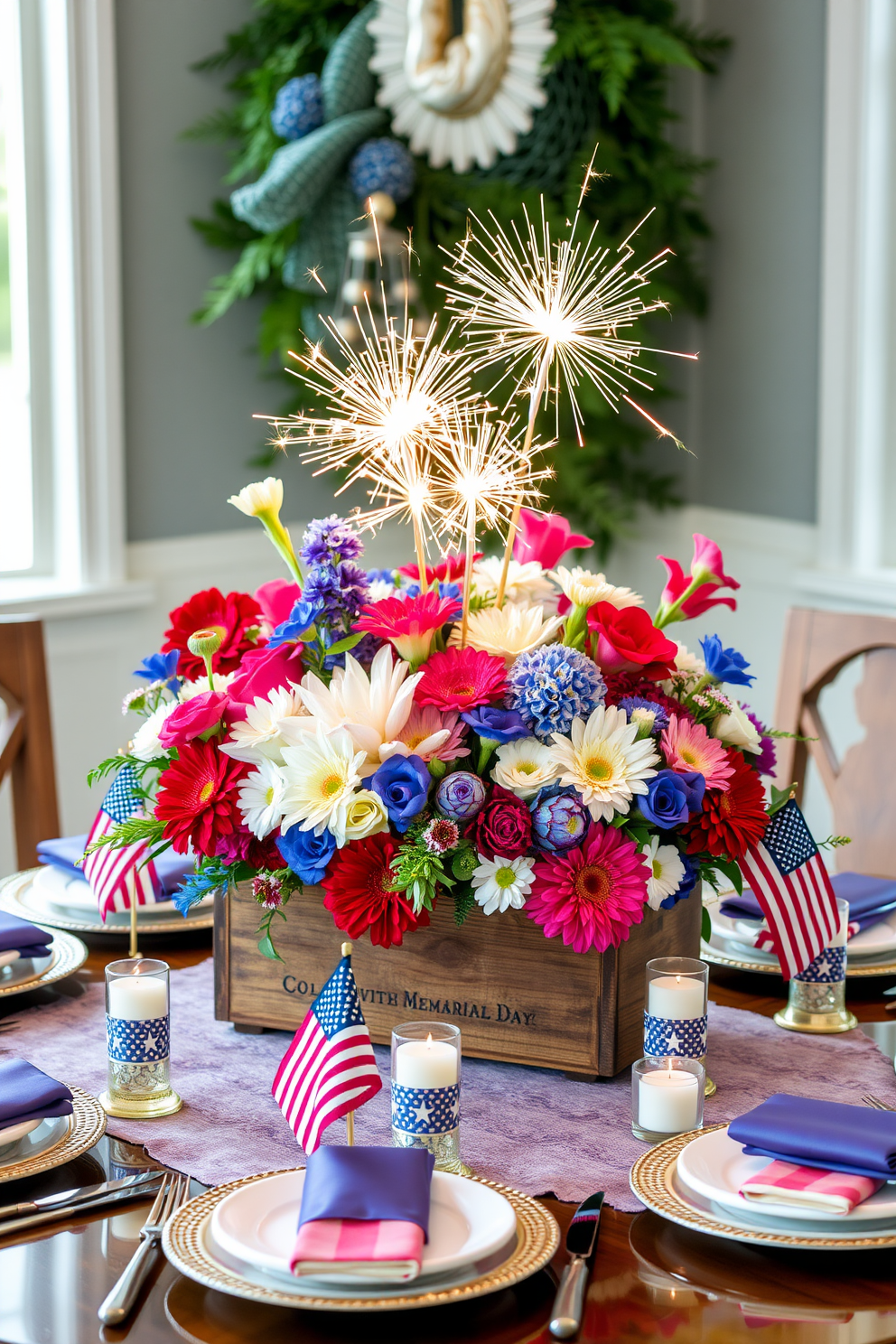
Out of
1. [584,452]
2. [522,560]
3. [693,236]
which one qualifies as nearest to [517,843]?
[522,560]

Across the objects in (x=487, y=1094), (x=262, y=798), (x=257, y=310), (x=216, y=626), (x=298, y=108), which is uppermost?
(x=298, y=108)

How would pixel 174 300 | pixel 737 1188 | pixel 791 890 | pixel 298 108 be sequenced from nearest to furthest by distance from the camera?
1. pixel 737 1188
2. pixel 791 890
3. pixel 298 108
4. pixel 174 300

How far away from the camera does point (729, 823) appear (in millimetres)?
1161

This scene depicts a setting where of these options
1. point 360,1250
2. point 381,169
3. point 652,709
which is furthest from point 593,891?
point 381,169

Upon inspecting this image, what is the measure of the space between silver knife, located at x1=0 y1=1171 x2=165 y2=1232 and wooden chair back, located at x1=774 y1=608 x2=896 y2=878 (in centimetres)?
108

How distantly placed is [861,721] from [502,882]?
960 millimetres

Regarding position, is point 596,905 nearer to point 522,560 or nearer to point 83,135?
point 522,560

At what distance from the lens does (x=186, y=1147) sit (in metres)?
1.05

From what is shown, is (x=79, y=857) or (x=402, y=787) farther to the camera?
(x=79, y=857)

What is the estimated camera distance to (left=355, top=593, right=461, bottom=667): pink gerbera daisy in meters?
1.18

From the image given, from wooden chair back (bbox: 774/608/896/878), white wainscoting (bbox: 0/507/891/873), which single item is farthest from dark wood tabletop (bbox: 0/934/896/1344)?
white wainscoting (bbox: 0/507/891/873)

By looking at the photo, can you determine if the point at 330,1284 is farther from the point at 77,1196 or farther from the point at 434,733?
the point at 434,733

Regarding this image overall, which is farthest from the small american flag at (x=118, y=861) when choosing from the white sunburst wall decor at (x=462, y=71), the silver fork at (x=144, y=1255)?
the white sunburst wall decor at (x=462, y=71)

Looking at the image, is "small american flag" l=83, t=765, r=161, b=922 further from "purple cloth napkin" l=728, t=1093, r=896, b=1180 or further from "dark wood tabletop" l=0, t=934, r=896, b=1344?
"purple cloth napkin" l=728, t=1093, r=896, b=1180
